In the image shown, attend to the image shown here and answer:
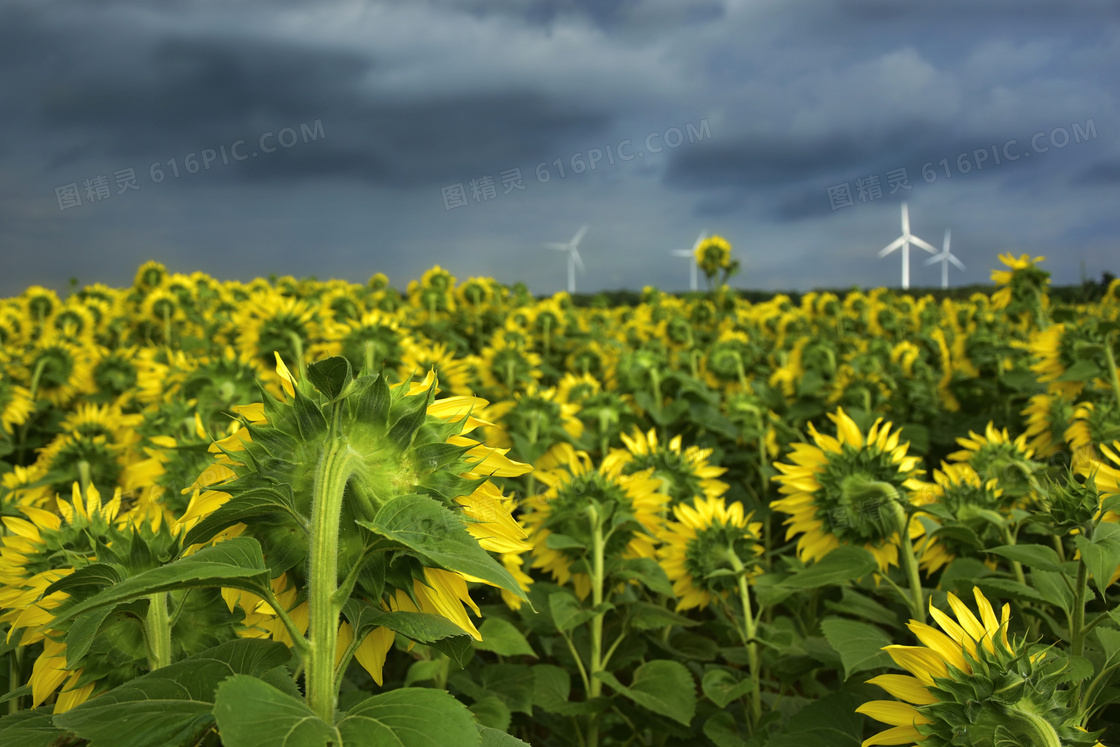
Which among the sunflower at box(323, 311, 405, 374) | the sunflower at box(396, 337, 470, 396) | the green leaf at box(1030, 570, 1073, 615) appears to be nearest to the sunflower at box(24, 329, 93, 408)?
the sunflower at box(323, 311, 405, 374)

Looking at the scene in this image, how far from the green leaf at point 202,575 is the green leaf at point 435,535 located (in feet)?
0.41

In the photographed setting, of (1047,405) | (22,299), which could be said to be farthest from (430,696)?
(22,299)

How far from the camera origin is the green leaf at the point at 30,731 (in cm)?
92

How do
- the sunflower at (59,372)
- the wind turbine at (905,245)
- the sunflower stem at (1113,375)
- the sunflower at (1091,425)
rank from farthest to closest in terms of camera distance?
the wind turbine at (905,245) → the sunflower at (59,372) → the sunflower stem at (1113,375) → the sunflower at (1091,425)

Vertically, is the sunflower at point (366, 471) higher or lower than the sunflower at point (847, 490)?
higher

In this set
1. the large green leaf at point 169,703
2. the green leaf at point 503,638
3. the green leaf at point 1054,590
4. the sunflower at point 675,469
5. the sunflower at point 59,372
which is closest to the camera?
the large green leaf at point 169,703

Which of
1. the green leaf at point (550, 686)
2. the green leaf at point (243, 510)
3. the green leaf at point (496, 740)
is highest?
the green leaf at point (243, 510)

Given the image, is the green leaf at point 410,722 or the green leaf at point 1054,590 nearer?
the green leaf at point 410,722

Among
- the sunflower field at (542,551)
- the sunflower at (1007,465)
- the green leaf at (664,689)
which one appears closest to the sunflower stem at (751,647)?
the sunflower field at (542,551)

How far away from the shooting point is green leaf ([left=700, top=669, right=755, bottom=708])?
204 cm

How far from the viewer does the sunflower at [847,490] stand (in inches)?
85.0

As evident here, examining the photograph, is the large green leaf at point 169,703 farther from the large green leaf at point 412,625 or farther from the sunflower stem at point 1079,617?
the sunflower stem at point 1079,617

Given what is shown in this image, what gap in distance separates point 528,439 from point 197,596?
222 cm

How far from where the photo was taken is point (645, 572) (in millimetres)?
2326
